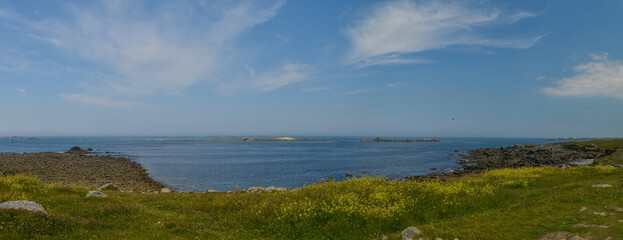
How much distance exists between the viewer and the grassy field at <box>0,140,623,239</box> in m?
10.1

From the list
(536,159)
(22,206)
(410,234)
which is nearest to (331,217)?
(410,234)

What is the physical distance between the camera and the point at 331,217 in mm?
12672

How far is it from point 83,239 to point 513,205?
57.1 feet

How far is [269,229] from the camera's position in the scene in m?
12.0

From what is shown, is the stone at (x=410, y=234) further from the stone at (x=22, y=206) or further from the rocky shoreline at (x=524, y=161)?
the rocky shoreline at (x=524, y=161)

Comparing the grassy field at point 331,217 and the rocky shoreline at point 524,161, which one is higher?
the grassy field at point 331,217

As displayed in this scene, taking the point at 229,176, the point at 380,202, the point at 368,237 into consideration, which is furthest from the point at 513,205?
the point at 229,176

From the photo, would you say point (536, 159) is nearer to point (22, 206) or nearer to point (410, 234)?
point (410, 234)

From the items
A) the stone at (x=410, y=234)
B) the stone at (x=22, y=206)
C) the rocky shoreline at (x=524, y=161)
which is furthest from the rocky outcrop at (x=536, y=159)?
the stone at (x=22, y=206)

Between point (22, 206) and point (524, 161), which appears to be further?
point (524, 161)

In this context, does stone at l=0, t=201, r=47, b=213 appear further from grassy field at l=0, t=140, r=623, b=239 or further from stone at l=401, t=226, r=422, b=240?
stone at l=401, t=226, r=422, b=240

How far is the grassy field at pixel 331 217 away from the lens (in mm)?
10125

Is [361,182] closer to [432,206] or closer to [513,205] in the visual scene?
[432,206]

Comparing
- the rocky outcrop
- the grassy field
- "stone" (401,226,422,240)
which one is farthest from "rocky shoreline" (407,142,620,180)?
"stone" (401,226,422,240)
